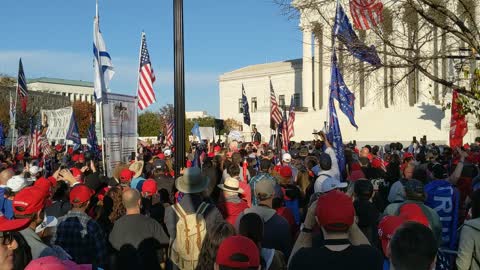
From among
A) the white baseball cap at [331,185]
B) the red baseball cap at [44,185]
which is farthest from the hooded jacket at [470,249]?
the red baseball cap at [44,185]

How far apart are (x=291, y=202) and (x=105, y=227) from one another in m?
2.52

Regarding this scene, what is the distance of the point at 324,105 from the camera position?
60094 mm

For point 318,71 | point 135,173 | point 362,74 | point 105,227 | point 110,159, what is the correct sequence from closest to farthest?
point 105,227 < point 135,173 < point 362,74 < point 110,159 < point 318,71

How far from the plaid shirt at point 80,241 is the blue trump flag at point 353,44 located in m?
5.62

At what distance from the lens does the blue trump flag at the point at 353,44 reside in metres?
8.74

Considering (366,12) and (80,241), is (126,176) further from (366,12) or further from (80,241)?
(366,12)

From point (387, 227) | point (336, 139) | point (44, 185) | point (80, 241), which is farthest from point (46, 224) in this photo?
point (336, 139)

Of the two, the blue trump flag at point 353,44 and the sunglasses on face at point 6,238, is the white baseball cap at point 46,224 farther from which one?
the blue trump flag at point 353,44

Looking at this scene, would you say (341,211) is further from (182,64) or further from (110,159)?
(110,159)

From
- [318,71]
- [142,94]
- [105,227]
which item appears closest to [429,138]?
[318,71]

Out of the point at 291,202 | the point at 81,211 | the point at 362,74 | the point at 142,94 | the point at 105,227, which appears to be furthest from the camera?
the point at 142,94

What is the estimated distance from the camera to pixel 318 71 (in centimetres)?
6156

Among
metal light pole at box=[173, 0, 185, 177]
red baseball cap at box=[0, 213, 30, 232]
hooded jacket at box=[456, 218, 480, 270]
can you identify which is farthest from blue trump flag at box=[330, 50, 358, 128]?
red baseball cap at box=[0, 213, 30, 232]

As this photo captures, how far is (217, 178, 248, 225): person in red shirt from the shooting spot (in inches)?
229
